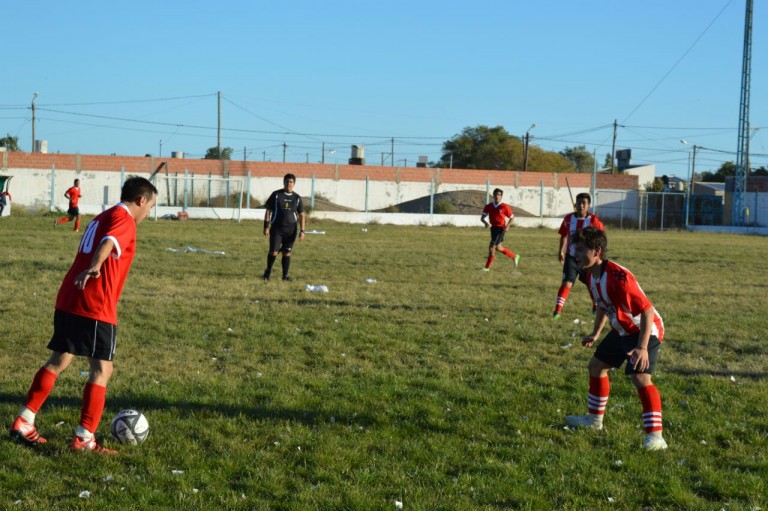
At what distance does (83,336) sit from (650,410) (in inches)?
150

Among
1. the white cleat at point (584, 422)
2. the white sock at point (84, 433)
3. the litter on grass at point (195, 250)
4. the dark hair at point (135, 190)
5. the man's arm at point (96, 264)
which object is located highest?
the dark hair at point (135, 190)

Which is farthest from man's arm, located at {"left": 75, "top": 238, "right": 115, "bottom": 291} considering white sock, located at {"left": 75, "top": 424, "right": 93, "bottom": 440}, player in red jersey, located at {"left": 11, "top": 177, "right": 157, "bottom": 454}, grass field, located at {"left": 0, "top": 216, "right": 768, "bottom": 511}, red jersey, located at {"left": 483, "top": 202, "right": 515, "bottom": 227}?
red jersey, located at {"left": 483, "top": 202, "right": 515, "bottom": 227}

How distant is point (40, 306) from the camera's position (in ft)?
37.7

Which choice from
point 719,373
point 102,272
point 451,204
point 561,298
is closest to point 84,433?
point 102,272

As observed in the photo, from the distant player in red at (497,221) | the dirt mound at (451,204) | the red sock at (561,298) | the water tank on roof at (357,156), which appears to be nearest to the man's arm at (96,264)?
the red sock at (561,298)

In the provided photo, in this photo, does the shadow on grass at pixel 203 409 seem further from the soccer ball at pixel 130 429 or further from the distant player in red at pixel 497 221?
the distant player in red at pixel 497 221

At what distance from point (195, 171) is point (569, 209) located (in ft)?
85.8

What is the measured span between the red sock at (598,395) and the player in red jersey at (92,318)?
3.40 m

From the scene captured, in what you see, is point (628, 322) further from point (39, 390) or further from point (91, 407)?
point (39, 390)

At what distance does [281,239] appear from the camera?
52.1ft

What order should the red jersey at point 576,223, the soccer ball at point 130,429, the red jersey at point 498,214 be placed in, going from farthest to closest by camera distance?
the red jersey at point 498,214, the red jersey at point 576,223, the soccer ball at point 130,429

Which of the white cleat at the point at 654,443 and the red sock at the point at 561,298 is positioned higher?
the red sock at the point at 561,298

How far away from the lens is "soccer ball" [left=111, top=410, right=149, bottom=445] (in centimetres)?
576

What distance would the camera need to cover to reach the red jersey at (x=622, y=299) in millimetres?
5984
